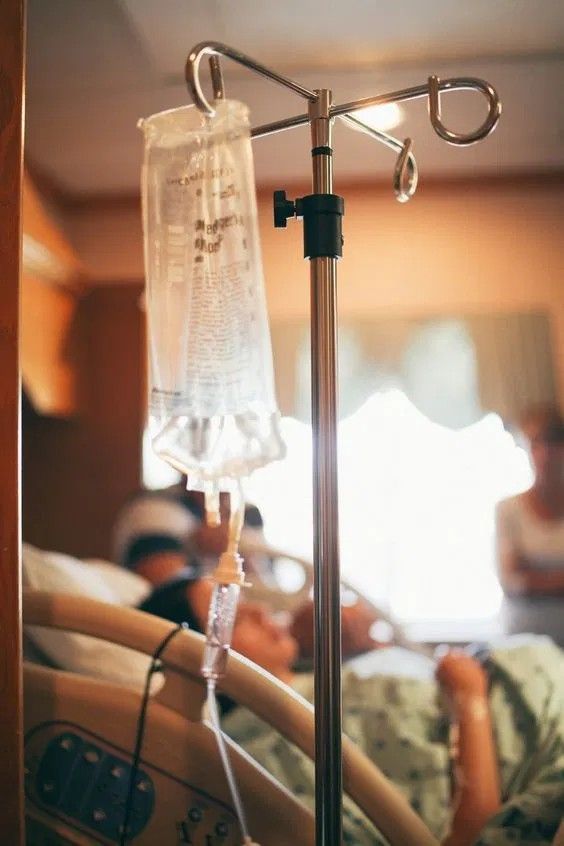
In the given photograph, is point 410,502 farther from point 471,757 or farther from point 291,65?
point 291,65

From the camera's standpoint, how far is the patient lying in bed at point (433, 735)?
3.80 ft

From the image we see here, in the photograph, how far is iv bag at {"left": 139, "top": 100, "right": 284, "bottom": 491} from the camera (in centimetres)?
83

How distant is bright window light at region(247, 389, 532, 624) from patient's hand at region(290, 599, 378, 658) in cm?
25

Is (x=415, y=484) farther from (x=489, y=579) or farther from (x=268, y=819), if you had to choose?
(x=268, y=819)

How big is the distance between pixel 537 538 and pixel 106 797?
1.53 meters

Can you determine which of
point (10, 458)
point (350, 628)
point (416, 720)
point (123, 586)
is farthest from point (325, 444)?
point (350, 628)

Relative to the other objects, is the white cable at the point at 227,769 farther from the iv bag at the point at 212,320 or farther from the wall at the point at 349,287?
the wall at the point at 349,287

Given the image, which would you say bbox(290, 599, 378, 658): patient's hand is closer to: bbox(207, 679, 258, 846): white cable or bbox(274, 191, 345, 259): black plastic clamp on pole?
bbox(207, 679, 258, 846): white cable

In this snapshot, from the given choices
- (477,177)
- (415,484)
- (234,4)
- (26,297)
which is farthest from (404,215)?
(26,297)

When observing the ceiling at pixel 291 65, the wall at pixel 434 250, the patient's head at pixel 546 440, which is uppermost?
the ceiling at pixel 291 65

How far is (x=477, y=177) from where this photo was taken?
2.21 m

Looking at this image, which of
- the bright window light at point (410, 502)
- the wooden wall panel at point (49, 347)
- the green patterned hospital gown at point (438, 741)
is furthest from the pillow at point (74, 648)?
the bright window light at point (410, 502)

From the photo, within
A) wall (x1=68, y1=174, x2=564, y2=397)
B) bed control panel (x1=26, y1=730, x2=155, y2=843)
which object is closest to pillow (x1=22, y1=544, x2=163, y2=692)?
bed control panel (x1=26, y1=730, x2=155, y2=843)

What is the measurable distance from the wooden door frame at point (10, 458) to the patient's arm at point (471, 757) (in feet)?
2.27
